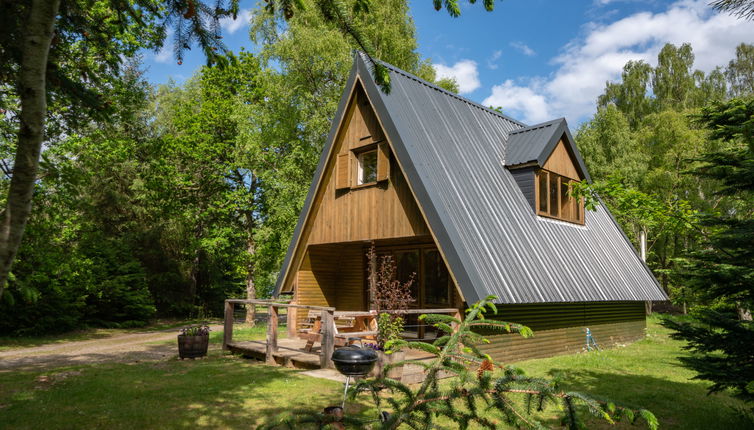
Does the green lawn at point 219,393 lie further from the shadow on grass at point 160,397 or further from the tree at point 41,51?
the tree at point 41,51

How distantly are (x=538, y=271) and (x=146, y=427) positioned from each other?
829 centimetres

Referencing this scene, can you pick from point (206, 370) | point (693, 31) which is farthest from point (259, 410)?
point (693, 31)

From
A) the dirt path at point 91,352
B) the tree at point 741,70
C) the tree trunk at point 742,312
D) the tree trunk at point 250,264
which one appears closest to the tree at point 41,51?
the dirt path at point 91,352

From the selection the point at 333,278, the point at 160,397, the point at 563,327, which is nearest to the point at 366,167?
the point at 333,278

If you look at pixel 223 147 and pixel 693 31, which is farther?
pixel 693 31

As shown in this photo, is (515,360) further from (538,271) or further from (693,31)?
(693,31)

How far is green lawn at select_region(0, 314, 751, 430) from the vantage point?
632 centimetres

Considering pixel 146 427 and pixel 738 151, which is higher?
pixel 738 151

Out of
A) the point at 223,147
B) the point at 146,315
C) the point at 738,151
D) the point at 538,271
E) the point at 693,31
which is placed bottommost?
the point at 146,315

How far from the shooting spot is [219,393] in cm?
783

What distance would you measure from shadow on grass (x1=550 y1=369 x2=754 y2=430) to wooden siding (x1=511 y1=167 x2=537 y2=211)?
16.1ft

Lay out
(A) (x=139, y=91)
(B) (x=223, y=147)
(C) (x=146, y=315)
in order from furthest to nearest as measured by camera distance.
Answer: (B) (x=223, y=147) < (C) (x=146, y=315) < (A) (x=139, y=91)

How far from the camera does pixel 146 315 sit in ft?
71.6

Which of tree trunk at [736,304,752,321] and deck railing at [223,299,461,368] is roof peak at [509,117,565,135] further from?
deck railing at [223,299,461,368]
